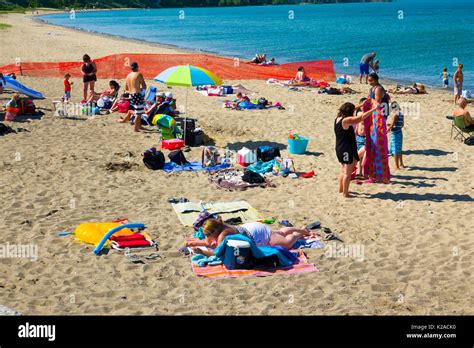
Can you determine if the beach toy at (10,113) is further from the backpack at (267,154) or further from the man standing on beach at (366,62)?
the man standing on beach at (366,62)

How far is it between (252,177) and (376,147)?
93.2 inches

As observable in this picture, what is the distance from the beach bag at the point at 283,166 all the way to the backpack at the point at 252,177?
641 mm

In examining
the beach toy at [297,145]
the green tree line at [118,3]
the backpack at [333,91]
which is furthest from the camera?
the green tree line at [118,3]

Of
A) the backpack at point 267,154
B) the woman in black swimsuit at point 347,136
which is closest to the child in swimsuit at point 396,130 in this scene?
the woman in black swimsuit at point 347,136

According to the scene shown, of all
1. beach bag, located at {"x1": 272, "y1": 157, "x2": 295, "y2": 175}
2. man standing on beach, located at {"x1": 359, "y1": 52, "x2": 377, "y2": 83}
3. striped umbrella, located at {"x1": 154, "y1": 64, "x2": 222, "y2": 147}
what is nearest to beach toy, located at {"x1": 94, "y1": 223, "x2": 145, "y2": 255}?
beach bag, located at {"x1": 272, "y1": 157, "x2": 295, "y2": 175}

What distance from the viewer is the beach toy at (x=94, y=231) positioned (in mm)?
8227

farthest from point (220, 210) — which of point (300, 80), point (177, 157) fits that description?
point (300, 80)

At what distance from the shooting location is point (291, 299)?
680cm

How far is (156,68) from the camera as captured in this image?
2564 centimetres

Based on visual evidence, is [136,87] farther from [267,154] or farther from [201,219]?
[201,219]
